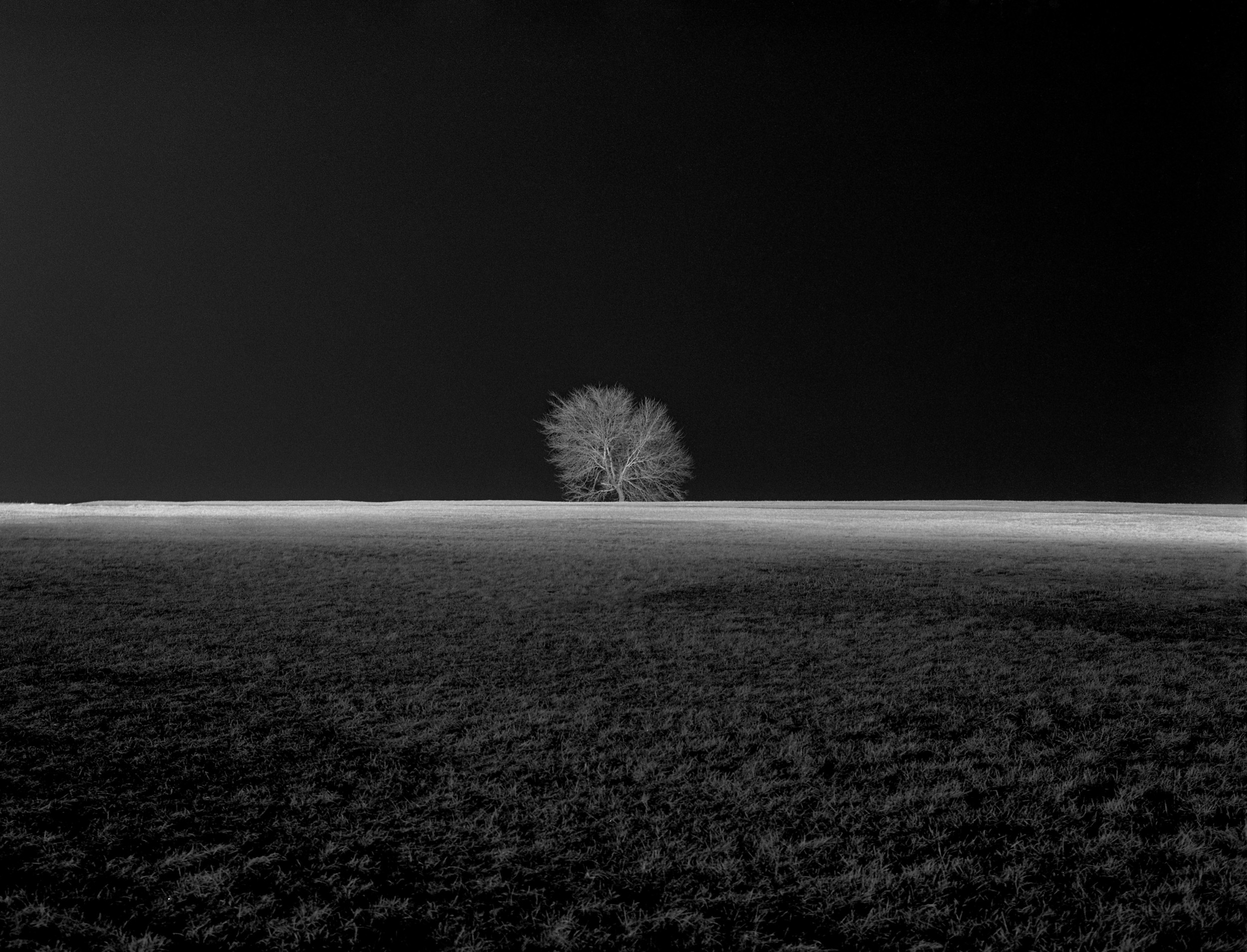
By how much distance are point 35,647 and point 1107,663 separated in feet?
50.7

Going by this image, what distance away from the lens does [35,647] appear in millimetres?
10953

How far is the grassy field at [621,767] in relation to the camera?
462cm

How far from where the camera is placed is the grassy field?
15.1 ft

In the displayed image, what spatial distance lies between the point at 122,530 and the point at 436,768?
2896 centimetres

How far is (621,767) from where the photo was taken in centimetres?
→ 686

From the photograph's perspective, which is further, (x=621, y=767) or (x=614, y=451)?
(x=614, y=451)

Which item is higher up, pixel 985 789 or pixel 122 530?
pixel 122 530

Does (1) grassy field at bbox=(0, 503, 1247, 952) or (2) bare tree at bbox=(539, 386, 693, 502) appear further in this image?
(2) bare tree at bbox=(539, 386, 693, 502)

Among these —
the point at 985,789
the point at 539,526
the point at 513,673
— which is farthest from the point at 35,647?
the point at 539,526

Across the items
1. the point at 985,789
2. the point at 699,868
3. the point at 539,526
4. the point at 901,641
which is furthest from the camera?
the point at 539,526

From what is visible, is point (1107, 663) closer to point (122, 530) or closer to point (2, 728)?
point (2, 728)

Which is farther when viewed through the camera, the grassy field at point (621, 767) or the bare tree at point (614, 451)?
the bare tree at point (614, 451)

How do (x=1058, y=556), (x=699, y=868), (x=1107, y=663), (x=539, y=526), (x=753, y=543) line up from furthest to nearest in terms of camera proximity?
(x=539, y=526) → (x=753, y=543) → (x=1058, y=556) → (x=1107, y=663) → (x=699, y=868)

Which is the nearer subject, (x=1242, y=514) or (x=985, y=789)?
(x=985, y=789)
